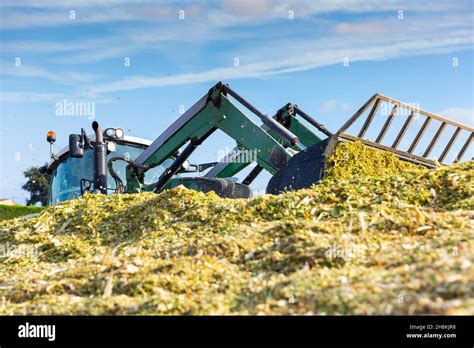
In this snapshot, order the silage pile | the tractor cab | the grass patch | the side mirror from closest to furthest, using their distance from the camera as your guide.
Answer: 1. the silage pile
2. the side mirror
3. the tractor cab
4. the grass patch

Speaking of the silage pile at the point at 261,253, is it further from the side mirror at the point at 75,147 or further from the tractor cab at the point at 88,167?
the tractor cab at the point at 88,167

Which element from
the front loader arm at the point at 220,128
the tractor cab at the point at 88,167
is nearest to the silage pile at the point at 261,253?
the front loader arm at the point at 220,128

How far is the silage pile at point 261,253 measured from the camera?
3.44 m

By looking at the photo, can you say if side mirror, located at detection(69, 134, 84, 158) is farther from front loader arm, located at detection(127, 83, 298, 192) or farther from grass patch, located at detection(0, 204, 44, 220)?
grass patch, located at detection(0, 204, 44, 220)

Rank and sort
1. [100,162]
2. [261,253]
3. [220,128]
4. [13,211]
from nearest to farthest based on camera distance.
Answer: [261,253] < [100,162] < [220,128] < [13,211]

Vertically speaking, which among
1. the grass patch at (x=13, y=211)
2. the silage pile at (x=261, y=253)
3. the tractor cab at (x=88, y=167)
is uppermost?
the tractor cab at (x=88, y=167)

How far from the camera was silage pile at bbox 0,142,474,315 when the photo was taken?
3436 mm

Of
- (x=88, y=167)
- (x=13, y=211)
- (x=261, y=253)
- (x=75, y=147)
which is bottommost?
(x=13, y=211)

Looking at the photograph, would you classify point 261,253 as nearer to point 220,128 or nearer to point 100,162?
point 100,162

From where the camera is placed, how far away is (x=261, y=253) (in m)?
4.50

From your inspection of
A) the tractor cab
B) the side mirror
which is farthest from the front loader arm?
the side mirror

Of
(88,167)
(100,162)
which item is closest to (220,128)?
(100,162)
